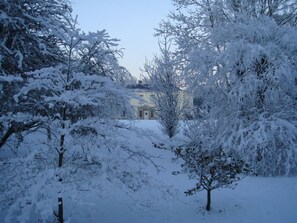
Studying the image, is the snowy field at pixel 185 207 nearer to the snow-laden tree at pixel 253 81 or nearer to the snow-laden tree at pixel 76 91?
the snow-laden tree at pixel 76 91

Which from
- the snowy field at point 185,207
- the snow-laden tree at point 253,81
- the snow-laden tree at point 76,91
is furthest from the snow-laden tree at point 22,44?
the snow-laden tree at point 253,81

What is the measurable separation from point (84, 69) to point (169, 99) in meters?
9.95

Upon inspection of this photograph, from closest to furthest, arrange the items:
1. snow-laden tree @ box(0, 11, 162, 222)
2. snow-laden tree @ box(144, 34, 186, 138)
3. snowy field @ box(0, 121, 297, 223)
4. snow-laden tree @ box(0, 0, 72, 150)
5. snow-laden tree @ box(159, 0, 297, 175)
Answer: snow-laden tree @ box(0, 11, 162, 222) → snow-laden tree @ box(0, 0, 72, 150) → snowy field @ box(0, 121, 297, 223) → snow-laden tree @ box(159, 0, 297, 175) → snow-laden tree @ box(144, 34, 186, 138)

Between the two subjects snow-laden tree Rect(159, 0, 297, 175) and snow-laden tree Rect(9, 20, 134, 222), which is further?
snow-laden tree Rect(159, 0, 297, 175)

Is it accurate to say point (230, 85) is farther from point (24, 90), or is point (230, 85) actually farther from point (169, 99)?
point (24, 90)

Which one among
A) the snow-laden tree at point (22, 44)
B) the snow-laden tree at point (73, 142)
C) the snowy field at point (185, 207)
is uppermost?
the snow-laden tree at point (22, 44)

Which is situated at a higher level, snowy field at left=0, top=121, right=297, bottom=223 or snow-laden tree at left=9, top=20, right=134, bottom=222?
snow-laden tree at left=9, top=20, right=134, bottom=222

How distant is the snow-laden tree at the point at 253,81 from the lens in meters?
9.36

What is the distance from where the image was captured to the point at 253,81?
9602 millimetres

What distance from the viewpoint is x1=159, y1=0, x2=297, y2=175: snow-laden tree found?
368 inches

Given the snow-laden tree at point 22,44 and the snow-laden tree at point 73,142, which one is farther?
the snow-laden tree at point 22,44

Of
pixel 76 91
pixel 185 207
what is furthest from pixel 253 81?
pixel 76 91

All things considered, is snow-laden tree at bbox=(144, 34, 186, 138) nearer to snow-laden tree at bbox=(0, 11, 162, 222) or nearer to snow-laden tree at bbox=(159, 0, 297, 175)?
snow-laden tree at bbox=(159, 0, 297, 175)

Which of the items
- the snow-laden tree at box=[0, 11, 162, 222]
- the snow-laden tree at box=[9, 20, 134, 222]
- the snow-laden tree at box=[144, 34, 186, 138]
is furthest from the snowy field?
the snow-laden tree at box=[144, 34, 186, 138]
